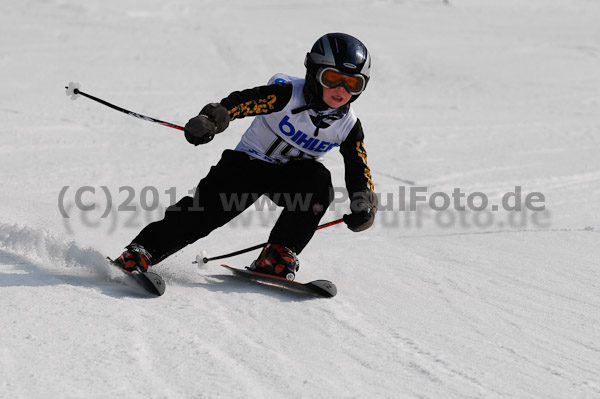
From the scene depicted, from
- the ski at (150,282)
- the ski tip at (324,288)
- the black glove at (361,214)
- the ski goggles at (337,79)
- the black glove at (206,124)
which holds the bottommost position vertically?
the ski tip at (324,288)

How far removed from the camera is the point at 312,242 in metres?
4.96

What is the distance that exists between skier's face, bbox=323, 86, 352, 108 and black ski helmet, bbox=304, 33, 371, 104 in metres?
0.03

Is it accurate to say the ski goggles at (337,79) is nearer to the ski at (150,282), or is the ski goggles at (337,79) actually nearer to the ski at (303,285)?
the ski at (303,285)

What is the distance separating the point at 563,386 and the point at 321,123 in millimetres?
1833

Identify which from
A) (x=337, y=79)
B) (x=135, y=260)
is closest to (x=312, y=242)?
(x=337, y=79)

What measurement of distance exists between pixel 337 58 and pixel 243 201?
87 centimetres

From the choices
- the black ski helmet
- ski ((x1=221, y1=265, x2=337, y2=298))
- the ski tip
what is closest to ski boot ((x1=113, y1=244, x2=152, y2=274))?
ski ((x1=221, y1=265, x2=337, y2=298))

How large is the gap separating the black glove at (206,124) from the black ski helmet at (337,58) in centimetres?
53

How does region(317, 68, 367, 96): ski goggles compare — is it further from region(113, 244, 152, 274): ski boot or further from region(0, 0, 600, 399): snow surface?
region(113, 244, 152, 274): ski boot

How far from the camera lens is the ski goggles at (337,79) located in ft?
12.0

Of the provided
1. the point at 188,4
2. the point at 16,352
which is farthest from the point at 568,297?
the point at 188,4

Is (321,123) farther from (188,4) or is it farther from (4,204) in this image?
(188,4)

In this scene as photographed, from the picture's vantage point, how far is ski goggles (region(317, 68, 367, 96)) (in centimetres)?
366

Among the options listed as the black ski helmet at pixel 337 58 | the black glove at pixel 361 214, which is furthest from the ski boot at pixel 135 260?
the black ski helmet at pixel 337 58
